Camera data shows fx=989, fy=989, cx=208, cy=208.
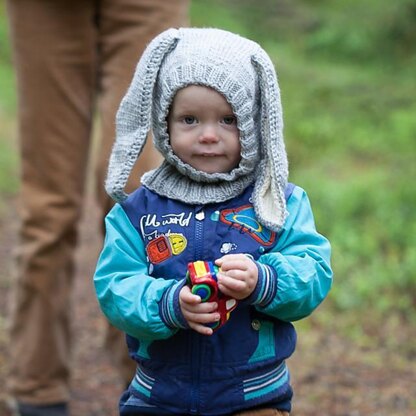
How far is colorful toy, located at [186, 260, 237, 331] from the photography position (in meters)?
2.28

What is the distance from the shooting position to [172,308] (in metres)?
2.36

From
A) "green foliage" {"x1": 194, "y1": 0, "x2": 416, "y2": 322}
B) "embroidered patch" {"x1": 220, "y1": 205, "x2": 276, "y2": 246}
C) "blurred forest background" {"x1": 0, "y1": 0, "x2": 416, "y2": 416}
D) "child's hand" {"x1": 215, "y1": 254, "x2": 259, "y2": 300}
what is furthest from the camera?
"green foliage" {"x1": 194, "y1": 0, "x2": 416, "y2": 322}

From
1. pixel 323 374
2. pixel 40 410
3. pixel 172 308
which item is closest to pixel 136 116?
pixel 172 308

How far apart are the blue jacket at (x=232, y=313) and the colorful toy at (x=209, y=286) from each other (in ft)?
0.31

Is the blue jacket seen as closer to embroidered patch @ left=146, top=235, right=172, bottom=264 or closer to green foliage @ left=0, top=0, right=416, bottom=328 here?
embroidered patch @ left=146, top=235, right=172, bottom=264

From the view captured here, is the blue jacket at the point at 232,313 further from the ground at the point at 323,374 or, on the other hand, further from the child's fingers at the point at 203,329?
the ground at the point at 323,374

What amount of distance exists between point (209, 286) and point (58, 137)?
62.7 inches

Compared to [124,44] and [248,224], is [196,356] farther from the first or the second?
[124,44]

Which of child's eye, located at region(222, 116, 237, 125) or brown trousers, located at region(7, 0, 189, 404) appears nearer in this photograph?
child's eye, located at region(222, 116, 237, 125)

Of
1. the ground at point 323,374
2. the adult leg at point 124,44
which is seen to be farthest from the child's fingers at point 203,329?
the ground at point 323,374

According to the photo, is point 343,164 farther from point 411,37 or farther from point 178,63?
point 178,63

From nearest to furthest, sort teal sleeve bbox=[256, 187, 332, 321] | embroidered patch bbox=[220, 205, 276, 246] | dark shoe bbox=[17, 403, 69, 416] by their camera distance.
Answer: teal sleeve bbox=[256, 187, 332, 321] < embroidered patch bbox=[220, 205, 276, 246] < dark shoe bbox=[17, 403, 69, 416]

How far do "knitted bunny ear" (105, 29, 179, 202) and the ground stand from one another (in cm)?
172

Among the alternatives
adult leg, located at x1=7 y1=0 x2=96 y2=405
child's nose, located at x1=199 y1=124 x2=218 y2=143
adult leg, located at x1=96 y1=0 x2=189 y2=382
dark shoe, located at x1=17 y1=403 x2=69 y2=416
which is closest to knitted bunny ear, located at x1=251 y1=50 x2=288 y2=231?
child's nose, located at x1=199 y1=124 x2=218 y2=143
